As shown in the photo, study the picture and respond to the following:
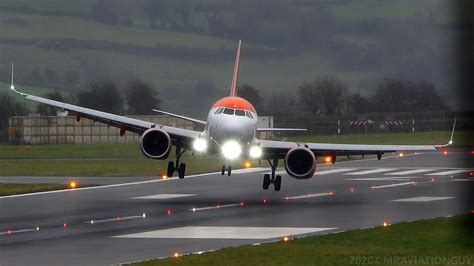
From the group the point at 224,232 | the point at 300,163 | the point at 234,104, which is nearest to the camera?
the point at 224,232

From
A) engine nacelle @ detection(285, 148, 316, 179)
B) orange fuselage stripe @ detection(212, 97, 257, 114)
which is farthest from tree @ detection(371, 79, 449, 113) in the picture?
engine nacelle @ detection(285, 148, 316, 179)

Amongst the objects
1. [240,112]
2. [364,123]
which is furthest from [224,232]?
[364,123]

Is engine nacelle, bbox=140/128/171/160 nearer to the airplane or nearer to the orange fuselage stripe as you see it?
Answer: the airplane

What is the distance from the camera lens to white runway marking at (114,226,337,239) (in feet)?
85.0

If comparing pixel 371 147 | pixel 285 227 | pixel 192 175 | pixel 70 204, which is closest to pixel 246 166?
pixel 192 175

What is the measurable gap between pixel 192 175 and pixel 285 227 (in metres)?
28.9

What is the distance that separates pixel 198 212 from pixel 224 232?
699cm

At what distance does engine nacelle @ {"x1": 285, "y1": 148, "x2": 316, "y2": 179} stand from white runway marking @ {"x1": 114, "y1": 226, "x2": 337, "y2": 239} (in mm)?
11304

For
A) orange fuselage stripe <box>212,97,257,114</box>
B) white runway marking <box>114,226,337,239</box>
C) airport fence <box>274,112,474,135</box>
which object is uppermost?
airport fence <box>274,112,474,135</box>

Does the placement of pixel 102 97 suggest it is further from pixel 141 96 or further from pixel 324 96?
pixel 324 96

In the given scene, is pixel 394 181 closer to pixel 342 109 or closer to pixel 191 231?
pixel 191 231

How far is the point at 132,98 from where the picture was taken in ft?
263

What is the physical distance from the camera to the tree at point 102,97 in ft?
253

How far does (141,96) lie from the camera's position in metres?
79.2
